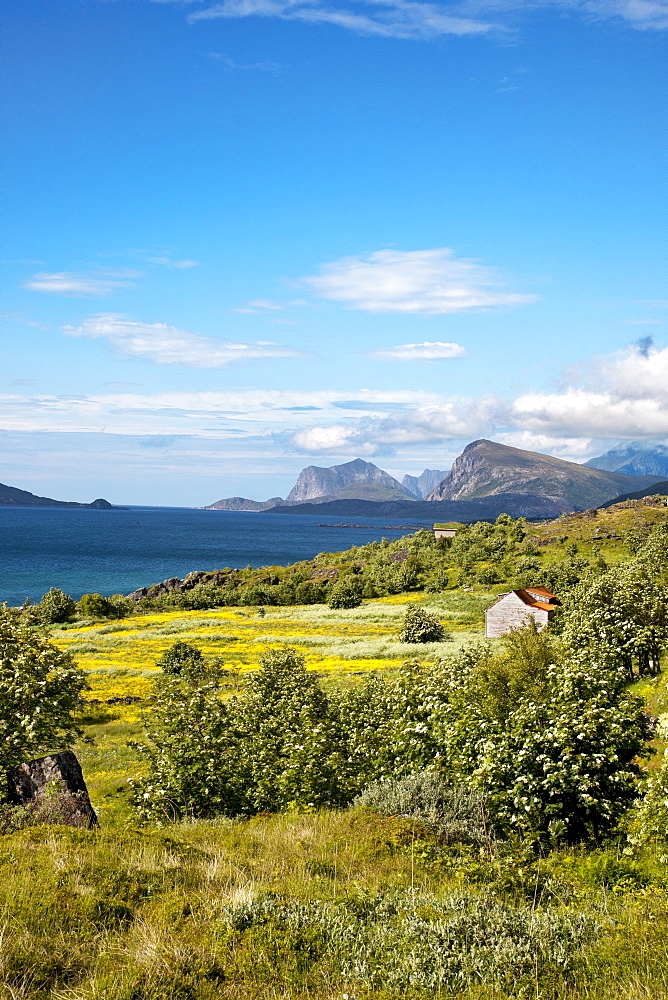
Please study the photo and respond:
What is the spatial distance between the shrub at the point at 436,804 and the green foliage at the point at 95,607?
80.4m

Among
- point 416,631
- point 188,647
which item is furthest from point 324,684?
point 416,631

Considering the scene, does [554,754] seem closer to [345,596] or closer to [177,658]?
[177,658]

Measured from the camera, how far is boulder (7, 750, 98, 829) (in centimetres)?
1158

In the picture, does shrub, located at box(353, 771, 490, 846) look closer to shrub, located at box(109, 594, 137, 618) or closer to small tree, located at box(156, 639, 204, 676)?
small tree, located at box(156, 639, 204, 676)

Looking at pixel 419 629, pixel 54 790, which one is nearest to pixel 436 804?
pixel 54 790

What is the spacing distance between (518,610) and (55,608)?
199ft

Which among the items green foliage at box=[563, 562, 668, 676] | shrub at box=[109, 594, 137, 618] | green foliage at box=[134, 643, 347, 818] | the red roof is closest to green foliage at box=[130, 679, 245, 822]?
green foliage at box=[134, 643, 347, 818]

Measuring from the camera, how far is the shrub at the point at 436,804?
1180cm

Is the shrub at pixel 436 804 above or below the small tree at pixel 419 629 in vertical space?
above

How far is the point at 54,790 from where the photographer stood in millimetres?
11922

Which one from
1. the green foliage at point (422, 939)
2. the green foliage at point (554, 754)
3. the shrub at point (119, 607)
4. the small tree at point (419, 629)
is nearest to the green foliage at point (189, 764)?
the green foliage at point (554, 754)

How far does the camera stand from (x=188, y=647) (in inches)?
1863

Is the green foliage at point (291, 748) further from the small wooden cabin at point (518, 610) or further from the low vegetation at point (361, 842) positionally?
the small wooden cabin at point (518, 610)

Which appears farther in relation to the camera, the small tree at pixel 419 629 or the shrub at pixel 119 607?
the shrub at pixel 119 607
